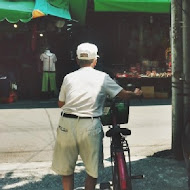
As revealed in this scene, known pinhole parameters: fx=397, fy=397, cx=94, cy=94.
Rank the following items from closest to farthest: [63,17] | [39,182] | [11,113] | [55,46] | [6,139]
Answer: [39,182], [6,139], [11,113], [63,17], [55,46]

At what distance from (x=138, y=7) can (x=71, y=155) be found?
10156 millimetres

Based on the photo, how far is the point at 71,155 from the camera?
4.11 m

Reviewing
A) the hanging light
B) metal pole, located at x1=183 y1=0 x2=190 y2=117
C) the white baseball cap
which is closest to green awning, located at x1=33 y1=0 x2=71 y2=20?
the hanging light

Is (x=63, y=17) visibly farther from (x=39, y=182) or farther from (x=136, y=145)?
(x=39, y=182)

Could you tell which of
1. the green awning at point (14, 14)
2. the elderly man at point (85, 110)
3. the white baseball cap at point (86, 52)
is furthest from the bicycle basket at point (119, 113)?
the green awning at point (14, 14)

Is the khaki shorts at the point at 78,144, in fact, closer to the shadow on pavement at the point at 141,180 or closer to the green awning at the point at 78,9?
the shadow on pavement at the point at 141,180

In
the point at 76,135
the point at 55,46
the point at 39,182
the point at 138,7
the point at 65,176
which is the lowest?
the point at 39,182

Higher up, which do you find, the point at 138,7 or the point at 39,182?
the point at 138,7

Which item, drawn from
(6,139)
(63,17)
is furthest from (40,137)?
(63,17)

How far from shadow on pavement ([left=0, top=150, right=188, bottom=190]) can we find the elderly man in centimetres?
128

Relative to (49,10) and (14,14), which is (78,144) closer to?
(14,14)

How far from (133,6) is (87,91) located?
9.98 meters

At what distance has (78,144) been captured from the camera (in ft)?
13.3

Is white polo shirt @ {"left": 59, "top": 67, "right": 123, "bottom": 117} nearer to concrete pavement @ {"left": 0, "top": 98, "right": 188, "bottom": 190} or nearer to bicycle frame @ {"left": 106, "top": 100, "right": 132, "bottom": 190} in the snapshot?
bicycle frame @ {"left": 106, "top": 100, "right": 132, "bottom": 190}
